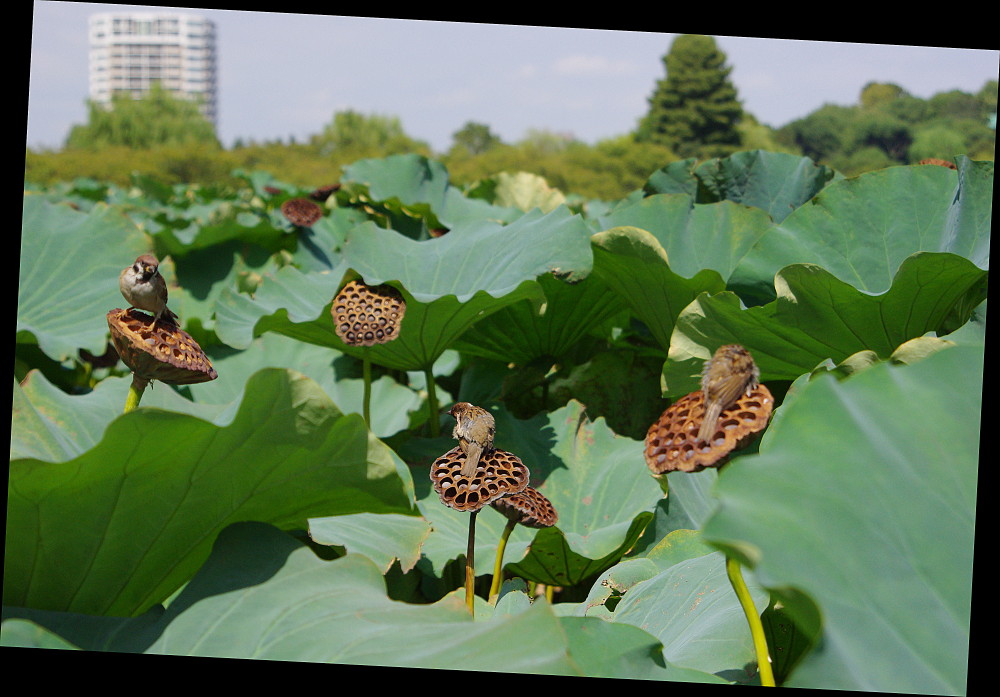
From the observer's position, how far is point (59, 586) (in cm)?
71

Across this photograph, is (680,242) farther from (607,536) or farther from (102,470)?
(102,470)

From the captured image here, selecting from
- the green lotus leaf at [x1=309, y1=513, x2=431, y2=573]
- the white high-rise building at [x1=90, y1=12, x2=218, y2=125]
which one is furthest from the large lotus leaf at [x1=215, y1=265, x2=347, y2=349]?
the white high-rise building at [x1=90, y1=12, x2=218, y2=125]

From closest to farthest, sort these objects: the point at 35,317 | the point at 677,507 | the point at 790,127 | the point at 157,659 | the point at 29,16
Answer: the point at 157,659
the point at 29,16
the point at 677,507
the point at 35,317
the point at 790,127

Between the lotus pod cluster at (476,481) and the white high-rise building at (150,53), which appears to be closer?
the lotus pod cluster at (476,481)

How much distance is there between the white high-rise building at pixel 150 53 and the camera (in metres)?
65.9

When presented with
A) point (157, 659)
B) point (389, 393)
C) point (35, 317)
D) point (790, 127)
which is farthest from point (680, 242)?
point (790, 127)

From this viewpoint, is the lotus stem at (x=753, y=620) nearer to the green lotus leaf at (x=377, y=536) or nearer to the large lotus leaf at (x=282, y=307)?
the green lotus leaf at (x=377, y=536)

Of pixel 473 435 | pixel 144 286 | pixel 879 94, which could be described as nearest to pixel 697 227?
pixel 473 435

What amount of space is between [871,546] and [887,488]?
0.05 m

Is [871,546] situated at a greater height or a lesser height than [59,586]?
greater

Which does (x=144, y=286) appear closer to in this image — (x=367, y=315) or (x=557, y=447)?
(x=367, y=315)

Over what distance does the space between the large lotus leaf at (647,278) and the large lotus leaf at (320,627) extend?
2.67 feet

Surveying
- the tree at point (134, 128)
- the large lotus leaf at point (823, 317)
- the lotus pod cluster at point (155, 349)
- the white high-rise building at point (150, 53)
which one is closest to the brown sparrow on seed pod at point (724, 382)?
the lotus pod cluster at point (155, 349)

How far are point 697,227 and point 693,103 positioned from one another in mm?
30396
